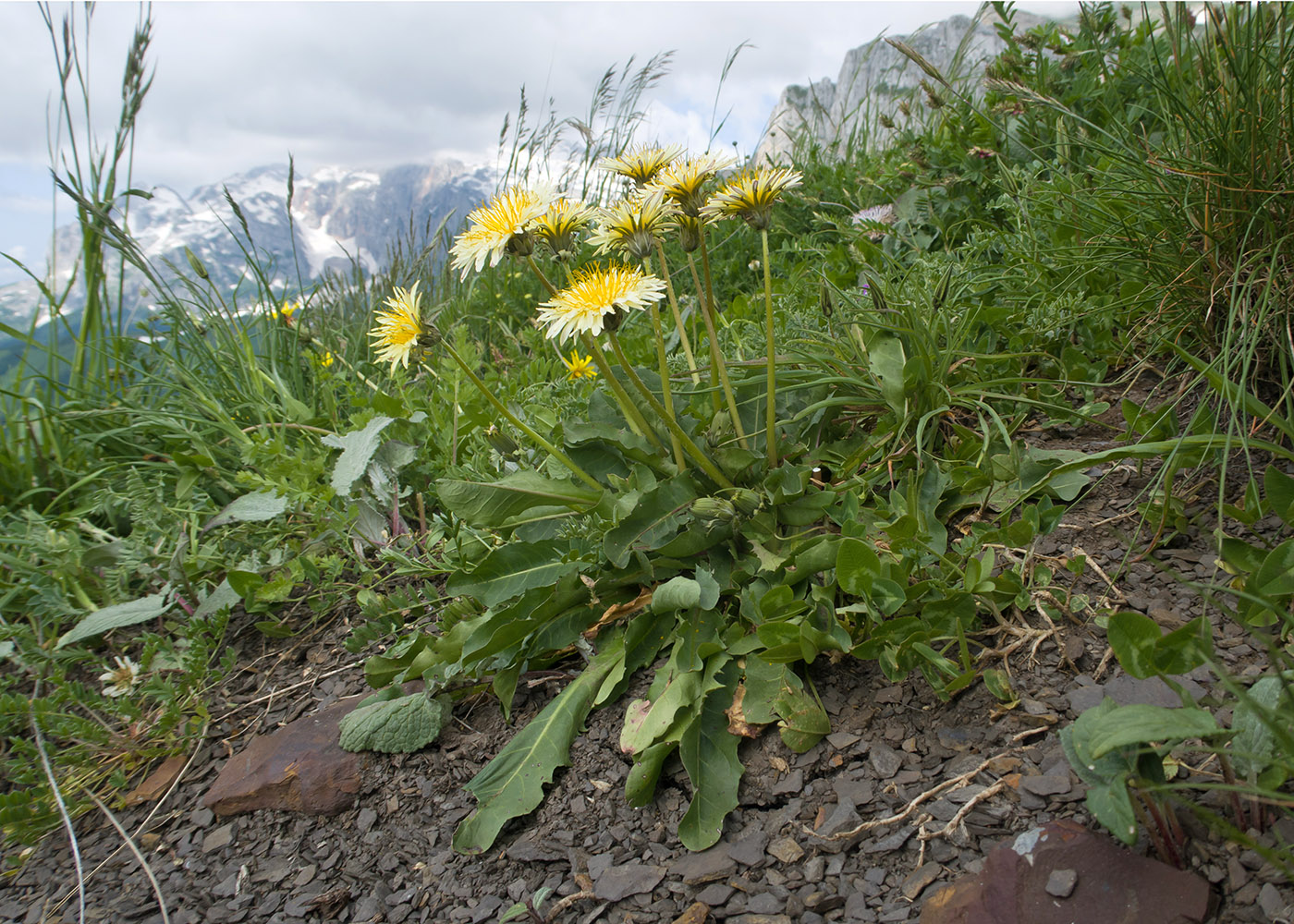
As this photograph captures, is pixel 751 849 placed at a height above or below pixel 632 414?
below

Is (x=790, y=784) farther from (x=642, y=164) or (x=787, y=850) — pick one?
(x=642, y=164)

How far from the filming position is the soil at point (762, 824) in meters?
1.15

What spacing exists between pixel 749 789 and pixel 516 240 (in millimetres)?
1122

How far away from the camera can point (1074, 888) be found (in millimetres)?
1001

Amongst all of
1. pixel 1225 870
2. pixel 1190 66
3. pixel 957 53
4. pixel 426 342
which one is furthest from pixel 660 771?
pixel 957 53

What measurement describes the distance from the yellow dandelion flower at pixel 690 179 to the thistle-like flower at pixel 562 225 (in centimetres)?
16

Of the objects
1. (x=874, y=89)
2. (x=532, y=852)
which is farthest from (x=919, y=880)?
(x=874, y=89)

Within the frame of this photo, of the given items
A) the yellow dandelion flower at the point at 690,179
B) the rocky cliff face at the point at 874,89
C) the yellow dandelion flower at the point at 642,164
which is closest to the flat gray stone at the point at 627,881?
the yellow dandelion flower at the point at 690,179

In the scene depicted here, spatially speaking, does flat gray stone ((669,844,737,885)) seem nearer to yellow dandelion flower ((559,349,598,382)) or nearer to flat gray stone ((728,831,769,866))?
flat gray stone ((728,831,769,866))

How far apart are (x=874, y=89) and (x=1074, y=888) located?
5.01m

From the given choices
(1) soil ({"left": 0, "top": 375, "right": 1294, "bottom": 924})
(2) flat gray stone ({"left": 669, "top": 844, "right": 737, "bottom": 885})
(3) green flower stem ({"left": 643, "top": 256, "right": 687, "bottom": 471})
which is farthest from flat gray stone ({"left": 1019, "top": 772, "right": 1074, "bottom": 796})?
(3) green flower stem ({"left": 643, "top": 256, "right": 687, "bottom": 471})

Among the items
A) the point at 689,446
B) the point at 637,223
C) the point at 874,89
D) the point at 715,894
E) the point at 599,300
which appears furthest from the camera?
the point at 874,89

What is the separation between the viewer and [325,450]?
2.64m

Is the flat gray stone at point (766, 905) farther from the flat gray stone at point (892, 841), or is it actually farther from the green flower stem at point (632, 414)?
the green flower stem at point (632, 414)
